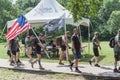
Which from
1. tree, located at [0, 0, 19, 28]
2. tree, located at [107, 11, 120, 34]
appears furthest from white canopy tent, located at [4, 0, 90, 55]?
tree, located at [0, 0, 19, 28]

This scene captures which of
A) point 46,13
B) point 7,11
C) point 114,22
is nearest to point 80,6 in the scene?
point 46,13

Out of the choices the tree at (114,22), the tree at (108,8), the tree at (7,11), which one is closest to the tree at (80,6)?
the tree at (114,22)

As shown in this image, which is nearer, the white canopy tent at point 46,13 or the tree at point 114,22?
the white canopy tent at point 46,13

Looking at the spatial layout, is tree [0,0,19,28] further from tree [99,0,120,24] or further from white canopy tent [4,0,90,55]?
white canopy tent [4,0,90,55]

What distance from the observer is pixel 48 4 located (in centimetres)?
2031

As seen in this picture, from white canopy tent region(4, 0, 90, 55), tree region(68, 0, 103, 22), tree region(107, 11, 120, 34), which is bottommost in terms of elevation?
tree region(107, 11, 120, 34)

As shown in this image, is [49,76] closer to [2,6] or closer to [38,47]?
[38,47]

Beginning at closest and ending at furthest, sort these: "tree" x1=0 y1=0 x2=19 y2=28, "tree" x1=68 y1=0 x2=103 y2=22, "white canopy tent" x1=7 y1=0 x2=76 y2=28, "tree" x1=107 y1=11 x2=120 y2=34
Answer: "tree" x1=68 y1=0 x2=103 y2=22, "white canopy tent" x1=7 y1=0 x2=76 y2=28, "tree" x1=107 y1=11 x2=120 y2=34, "tree" x1=0 y1=0 x2=19 y2=28

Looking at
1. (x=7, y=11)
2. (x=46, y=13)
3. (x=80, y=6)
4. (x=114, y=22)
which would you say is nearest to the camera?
(x=80, y=6)

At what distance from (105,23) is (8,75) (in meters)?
49.7

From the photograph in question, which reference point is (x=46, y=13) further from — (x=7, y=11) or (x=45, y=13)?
(x=7, y=11)

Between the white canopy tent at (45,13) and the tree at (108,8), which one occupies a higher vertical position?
the white canopy tent at (45,13)

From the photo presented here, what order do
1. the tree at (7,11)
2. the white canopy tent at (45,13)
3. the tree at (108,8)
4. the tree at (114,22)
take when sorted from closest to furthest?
the white canopy tent at (45,13) < the tree at (114,22) < the tree at (108,8) < the tree at (7,11)

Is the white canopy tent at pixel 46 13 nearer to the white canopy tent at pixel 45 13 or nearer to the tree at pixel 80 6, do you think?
the white canopy tent at pixel 45 13
